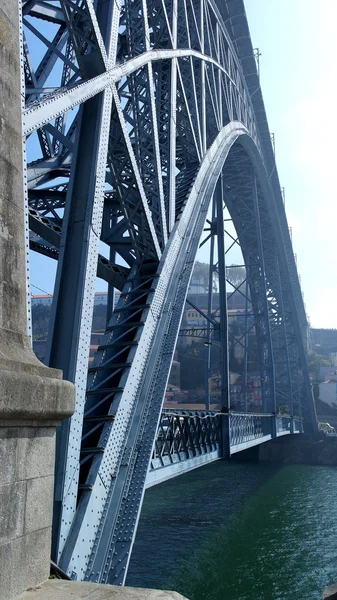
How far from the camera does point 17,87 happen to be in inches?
170

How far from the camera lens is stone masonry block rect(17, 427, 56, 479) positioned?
347 centimetres

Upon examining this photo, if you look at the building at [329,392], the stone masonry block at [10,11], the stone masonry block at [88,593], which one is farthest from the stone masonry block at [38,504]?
the building at [329,392]

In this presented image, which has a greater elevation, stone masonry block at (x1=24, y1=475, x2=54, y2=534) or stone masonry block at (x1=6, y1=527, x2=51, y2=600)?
stone masonry block at (x1=24, y1=475, x2=54, y2=534)

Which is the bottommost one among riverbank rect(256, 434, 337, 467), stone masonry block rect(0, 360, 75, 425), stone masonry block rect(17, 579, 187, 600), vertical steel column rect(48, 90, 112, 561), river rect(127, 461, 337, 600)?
river rect(127, 461, 337, 600)

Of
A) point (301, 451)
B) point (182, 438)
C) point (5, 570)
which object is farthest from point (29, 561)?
point (301, 451)

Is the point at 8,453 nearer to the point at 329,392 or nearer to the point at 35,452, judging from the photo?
the point at 35,452

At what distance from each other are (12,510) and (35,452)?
1.32 feet

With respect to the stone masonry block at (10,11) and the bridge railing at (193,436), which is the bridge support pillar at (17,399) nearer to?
the stone masonry block at (10,11)

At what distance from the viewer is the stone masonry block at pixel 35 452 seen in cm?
347

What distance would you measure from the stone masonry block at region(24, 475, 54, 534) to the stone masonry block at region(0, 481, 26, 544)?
7cm

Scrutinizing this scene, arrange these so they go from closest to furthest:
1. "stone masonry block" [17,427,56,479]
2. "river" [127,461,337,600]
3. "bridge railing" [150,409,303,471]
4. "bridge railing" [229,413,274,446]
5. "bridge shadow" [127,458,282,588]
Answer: "stone masonry block" [17,427,56,479]
"bridge railing" [150,409,303,471]
"river" [127,461,337,600]
"bridge shadow" [127,458,282,588]
"bridge railing" [229,413,274,446]

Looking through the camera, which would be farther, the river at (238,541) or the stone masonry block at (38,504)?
the river at (238,541)

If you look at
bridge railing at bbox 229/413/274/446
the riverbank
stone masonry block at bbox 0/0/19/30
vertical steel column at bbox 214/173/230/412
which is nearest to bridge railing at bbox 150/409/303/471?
bridge railing at bbox 229/413/274/446

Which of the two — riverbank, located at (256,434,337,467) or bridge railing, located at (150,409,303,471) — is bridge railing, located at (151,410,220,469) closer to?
bridge railing, located at (150,409,303,471)
